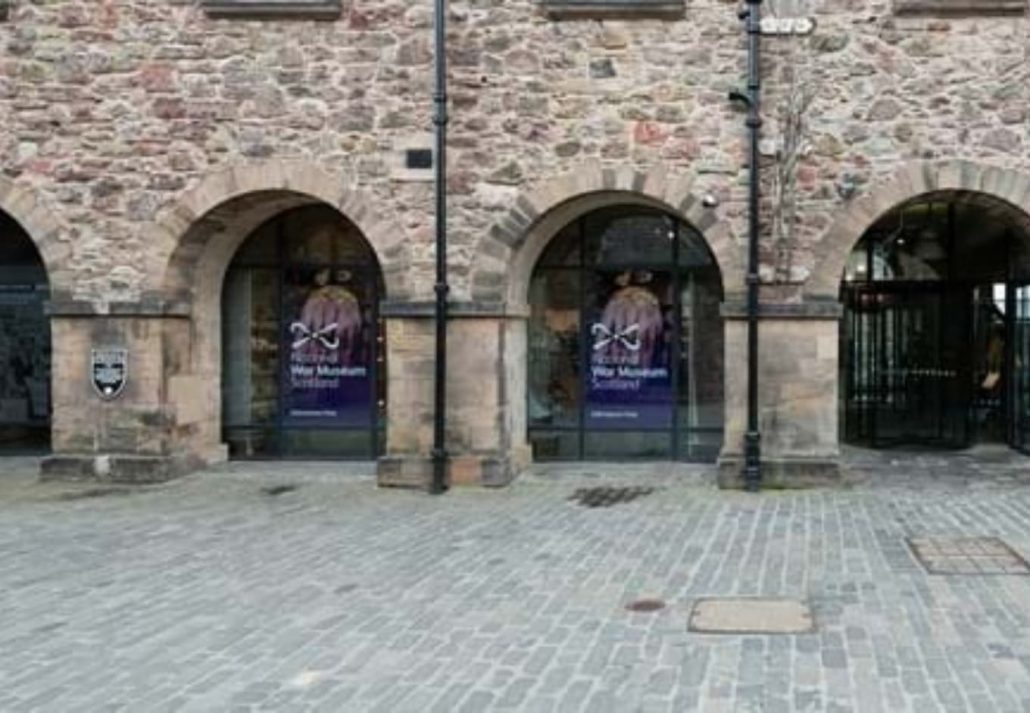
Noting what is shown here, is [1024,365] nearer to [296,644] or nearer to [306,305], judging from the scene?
[306,305]

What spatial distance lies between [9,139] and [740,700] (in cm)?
1060

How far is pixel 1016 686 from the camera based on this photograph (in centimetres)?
531

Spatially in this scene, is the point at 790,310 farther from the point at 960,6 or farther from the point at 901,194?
the point at 960,6

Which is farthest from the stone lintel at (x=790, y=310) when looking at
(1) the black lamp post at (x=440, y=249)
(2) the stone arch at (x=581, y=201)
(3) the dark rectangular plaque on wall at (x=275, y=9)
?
(3) the dark rectangular plaque on wall at (x=275, y=9)

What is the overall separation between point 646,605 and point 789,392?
17.5ft

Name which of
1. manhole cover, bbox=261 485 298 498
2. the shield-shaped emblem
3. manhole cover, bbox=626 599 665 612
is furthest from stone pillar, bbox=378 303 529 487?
manhole cover, bbox=626 599 665 612

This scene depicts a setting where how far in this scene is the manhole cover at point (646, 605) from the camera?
22.7 ft

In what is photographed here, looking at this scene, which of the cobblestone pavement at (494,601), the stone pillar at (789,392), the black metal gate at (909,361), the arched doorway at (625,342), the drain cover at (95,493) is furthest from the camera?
the black metal gate at (909,361)

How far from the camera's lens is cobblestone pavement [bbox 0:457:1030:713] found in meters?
5.39

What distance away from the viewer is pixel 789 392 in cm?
1181

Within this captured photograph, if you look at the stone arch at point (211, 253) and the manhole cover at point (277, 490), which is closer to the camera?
the manhole cover at point (277, 490)

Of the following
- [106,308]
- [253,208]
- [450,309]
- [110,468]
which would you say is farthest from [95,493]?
[450,309]

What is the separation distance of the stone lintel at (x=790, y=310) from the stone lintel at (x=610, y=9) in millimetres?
3044

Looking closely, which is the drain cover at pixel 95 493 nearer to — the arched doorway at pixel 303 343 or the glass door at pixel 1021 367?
the arched doorway at pixel 303 343
